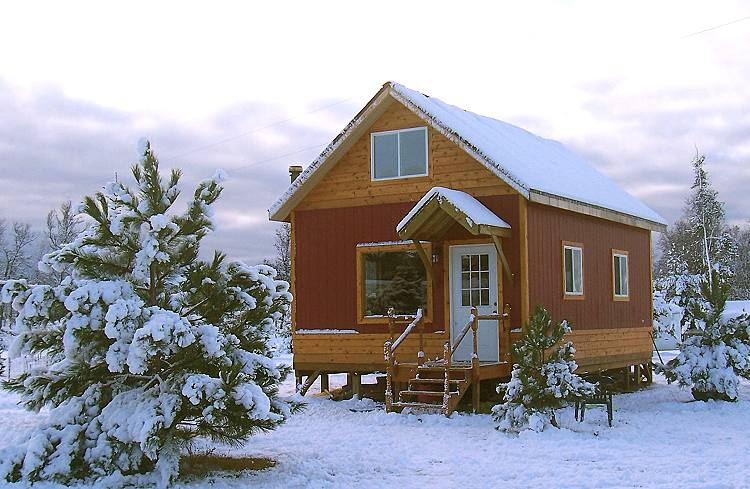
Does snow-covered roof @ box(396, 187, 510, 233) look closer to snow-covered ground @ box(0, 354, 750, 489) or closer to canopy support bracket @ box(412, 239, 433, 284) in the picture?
canopy support bracket @ box(412, 239, 433, 284)

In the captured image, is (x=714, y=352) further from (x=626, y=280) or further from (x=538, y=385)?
(x=538, y=385)

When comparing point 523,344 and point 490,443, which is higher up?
point 523,344

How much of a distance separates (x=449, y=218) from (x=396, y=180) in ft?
5.60

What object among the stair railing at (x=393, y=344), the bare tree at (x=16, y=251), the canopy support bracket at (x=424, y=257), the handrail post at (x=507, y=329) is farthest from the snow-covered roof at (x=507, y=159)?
the bare tree at (x=16, y=251)

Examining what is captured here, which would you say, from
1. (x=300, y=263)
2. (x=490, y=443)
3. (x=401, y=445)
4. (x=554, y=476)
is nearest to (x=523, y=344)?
(x=490, y=443)

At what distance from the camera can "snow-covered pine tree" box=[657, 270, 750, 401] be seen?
16172 mm

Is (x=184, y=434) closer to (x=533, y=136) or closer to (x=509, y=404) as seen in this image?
(x=509, y=404)

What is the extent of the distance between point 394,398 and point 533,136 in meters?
9.07

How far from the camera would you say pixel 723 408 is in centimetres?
1557

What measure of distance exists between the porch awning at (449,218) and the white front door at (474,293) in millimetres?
597

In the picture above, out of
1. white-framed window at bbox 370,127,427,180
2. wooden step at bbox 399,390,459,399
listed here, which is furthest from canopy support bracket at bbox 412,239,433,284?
wooden step at bbox 399,390,459,399

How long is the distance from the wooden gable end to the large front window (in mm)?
1022

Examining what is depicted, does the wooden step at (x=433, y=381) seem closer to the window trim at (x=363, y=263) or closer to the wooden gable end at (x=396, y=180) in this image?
the window trim at (x=363, y=263)

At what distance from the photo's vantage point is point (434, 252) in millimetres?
16078
